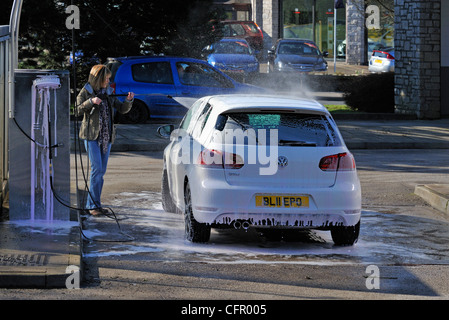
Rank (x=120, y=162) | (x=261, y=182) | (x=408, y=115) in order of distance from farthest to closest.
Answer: (x=408, y=115), (x=120, y=162), (x=261, y=182)

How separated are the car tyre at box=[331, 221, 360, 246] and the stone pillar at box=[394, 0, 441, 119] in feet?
52.9

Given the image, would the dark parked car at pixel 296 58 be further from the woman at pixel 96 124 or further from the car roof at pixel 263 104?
the car roof at pixel 263 104

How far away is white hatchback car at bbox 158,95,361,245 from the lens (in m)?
9.44

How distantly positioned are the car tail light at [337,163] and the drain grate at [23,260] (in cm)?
A: 285

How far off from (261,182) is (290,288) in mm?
1681

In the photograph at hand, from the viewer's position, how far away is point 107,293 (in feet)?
25.1

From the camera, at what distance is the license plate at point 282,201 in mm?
9438

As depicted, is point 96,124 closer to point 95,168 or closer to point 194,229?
point 95,168

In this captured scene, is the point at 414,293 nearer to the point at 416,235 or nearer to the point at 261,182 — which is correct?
the point at 261,182

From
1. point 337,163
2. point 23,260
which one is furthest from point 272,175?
point 23,260

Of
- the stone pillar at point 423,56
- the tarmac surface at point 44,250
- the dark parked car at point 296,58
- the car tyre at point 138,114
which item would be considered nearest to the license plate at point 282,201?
the tarmac surface at point 44,250

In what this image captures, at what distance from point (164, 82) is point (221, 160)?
→ 13.0 m

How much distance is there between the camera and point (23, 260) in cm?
830
